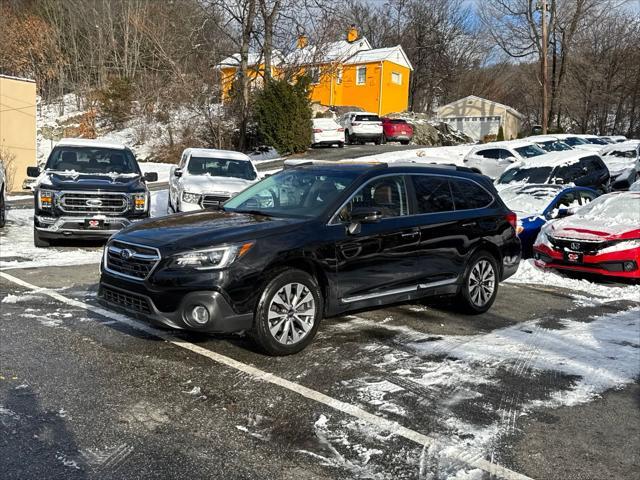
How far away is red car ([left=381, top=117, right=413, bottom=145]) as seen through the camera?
36750 millimetres

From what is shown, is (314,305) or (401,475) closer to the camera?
(401,475)

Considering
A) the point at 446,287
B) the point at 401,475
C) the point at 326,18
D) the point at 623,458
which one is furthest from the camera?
the point at 326,18

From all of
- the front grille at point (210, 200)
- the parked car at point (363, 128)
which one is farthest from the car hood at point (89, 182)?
the parked car at point (363, 128)

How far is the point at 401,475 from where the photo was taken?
3592 millimetres

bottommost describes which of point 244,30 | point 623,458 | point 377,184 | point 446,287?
point 623,458

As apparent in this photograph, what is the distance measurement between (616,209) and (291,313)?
7.75 metres

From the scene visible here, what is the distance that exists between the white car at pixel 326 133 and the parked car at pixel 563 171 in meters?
16.6

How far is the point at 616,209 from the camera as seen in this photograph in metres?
11.0

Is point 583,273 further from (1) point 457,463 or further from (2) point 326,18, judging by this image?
(2) point 326,18

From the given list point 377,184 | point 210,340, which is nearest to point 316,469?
point 210,340

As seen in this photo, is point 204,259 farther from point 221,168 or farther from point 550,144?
point 550,144

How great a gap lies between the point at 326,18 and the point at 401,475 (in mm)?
31296

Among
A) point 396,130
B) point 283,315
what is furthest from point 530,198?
point 396,130

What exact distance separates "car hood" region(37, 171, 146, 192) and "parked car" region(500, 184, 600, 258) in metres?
7.25
